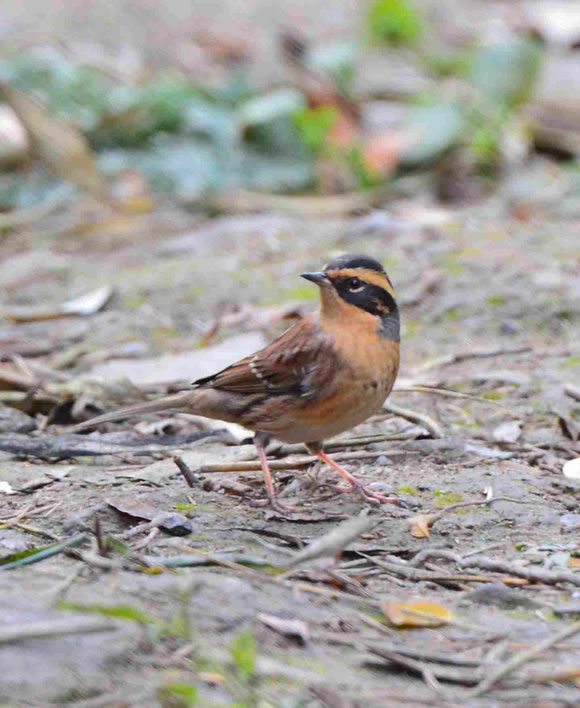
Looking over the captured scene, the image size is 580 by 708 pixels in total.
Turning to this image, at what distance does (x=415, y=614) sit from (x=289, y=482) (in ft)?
5.76

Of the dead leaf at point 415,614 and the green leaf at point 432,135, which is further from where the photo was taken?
the green leaf at point 432,135

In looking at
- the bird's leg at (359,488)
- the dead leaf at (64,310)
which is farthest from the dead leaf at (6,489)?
the dead leaf at (64,310)

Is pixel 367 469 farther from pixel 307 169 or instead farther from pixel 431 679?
pixel 307 169

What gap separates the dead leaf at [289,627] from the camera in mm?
3516

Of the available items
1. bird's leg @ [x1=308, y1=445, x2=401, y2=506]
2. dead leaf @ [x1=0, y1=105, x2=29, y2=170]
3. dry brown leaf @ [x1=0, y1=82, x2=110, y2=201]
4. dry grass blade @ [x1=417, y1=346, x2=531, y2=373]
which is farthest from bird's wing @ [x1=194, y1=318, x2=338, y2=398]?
dead leaf @ [x1=0, y1=105, x2=29, y2=170]

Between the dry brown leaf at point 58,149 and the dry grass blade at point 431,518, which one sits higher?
the dry grass blade at point 431,518

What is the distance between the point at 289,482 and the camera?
18.0 feet

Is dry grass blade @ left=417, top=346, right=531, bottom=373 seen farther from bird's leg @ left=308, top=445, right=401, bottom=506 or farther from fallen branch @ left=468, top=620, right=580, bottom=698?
fallen branch @ left=468, top=620, right=580, bottom=698

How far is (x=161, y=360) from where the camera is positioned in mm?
7035

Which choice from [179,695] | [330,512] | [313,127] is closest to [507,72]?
[313,127]

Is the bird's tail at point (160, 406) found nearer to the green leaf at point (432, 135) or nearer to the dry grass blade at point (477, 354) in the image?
the dry grass blade at point (477, 354)

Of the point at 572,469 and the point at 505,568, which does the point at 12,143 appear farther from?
the point at 505,568

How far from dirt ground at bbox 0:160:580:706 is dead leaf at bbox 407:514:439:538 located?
0.09ft

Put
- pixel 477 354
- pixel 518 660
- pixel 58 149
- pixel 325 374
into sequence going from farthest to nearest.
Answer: pixel 58 149
pixel 477 354
pixel 325 374
pixel 518 660
